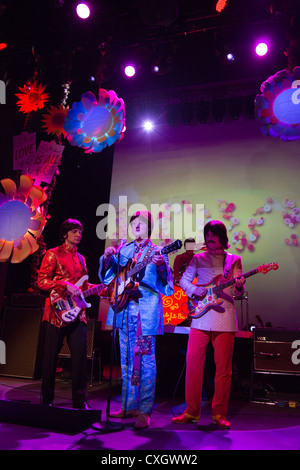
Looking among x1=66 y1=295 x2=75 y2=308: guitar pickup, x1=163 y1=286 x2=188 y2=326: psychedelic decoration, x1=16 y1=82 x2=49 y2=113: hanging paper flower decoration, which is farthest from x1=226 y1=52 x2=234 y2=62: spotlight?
x1=66 y1=295 x2=75 y2=308: guitar pickup

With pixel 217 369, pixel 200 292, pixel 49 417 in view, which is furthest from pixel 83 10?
pixel 49 417

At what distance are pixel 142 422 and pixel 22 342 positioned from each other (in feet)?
10.3

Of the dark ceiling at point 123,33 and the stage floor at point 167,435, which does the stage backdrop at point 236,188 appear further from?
the stage floor at point 167,435

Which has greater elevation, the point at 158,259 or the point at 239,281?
the point at 158,259

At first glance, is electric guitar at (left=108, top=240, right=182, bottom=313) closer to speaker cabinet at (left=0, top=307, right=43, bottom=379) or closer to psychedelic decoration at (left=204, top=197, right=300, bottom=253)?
speaker cabinet at (left=0, top=307, right=43, bottom=379)

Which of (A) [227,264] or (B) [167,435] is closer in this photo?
(B) [167,435]

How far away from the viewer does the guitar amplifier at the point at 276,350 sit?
4729 mm

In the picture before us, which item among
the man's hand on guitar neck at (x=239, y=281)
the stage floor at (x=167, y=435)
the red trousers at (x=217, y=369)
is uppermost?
the man's hand on guitar neck at (x=239, y=281)

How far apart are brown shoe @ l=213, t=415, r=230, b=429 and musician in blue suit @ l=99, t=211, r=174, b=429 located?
1.98 feet

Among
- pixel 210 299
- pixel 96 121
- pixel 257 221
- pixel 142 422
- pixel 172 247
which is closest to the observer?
pixel 142 422

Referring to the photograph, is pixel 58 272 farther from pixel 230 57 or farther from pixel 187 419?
pixel 230 57

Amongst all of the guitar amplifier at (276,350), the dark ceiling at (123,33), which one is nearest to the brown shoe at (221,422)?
the guitar amplifier at (276,350)

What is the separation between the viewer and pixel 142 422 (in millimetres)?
3072

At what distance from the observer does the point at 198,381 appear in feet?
11.1
